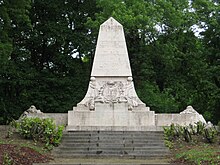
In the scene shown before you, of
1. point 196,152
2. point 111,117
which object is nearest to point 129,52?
point 111,117

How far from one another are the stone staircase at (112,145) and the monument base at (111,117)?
85.8 inches

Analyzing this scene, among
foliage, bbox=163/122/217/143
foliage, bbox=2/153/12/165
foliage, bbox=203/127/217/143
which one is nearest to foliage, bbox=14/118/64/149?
foliage, bbox=2/153/12/165

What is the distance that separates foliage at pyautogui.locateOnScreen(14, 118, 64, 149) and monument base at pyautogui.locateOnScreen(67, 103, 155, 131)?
2.95m

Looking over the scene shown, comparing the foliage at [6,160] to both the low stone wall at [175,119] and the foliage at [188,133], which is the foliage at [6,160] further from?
the low stone wall at [175,119]

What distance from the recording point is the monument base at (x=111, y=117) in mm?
19703

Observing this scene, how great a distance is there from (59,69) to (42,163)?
19.2m

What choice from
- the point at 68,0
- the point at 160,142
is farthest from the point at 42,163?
the point at 68,0

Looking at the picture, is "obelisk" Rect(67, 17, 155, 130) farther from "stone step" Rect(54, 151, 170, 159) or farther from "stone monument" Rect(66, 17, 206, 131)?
"stone step" Rect(54, 151, 170, 159)

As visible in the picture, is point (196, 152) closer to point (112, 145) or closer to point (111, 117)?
point (112, 145)

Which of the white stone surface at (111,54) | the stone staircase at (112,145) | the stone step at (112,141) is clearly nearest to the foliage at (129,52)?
the white stone surface at (111,54)

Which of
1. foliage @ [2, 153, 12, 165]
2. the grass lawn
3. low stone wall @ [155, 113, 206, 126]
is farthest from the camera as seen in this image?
low stone wall @ [155, 113, 206, 126]

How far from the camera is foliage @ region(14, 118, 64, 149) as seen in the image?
15812 mm

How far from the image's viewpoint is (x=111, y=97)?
20250 millimetres

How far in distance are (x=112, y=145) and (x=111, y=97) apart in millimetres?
5098
